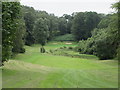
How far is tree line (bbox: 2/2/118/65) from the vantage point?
1439cm

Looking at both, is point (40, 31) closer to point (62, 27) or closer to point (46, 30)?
point (46, 30)

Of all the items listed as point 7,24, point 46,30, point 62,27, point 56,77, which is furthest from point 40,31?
point 62,27

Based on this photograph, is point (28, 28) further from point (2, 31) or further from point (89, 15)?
point (2, 31)

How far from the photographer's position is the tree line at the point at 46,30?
14391 millimetres

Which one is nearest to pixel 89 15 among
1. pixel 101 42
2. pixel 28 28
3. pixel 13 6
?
pixel 28 28

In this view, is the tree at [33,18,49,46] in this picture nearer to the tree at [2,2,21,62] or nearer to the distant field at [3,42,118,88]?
the distant field at [3,42,118,88]

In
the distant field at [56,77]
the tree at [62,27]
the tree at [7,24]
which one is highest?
the tree at [62,27]

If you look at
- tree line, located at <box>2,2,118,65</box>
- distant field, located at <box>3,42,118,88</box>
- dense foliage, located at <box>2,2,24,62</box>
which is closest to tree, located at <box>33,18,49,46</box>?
tree line, located at <box>2,2,118,65</box>

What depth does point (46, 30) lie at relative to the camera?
50.4 m

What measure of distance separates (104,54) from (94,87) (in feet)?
82.6

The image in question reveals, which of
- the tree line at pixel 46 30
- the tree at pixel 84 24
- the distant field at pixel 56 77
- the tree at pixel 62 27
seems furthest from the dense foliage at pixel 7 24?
the tree at pixel 62 27

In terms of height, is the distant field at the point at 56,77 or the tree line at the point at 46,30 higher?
the tree line at the point at 46,30

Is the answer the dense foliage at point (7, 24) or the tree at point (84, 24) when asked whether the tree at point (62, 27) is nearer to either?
the tree at point (84, 24)

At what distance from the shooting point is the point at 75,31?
280ft
